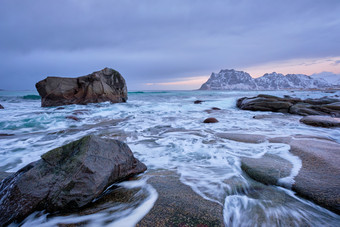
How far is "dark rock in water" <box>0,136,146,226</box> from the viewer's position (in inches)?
55.2

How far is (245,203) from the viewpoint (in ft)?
4.93

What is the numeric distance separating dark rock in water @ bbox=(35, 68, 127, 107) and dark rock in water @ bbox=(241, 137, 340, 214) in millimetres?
12961

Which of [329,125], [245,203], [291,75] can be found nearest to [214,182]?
[245,203]

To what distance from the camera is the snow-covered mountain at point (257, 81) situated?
11900cm

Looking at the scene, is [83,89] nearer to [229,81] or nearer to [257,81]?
[229,81]

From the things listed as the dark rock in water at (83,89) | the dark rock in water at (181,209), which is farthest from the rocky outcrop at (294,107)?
the dark rock in water at (83,89)

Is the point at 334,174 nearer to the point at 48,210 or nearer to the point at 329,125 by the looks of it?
the point at 48,210

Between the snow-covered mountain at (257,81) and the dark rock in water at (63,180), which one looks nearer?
the dark rock in water at (63,180)

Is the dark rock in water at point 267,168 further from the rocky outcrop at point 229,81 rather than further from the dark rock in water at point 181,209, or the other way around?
the rocky outcrop at point 229,81

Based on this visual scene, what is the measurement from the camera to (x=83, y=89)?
1274 centimetres

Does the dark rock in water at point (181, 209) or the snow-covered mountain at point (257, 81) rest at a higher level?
the snow-covered mountain at point (257, 81)

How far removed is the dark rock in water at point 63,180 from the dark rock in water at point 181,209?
1.81 feet

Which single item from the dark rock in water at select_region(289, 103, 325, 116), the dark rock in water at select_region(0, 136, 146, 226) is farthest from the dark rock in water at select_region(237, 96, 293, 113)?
the dark rock in water at select_region(0, 136, 146, 226)

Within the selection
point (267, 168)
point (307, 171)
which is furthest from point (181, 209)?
point (307, 171)
